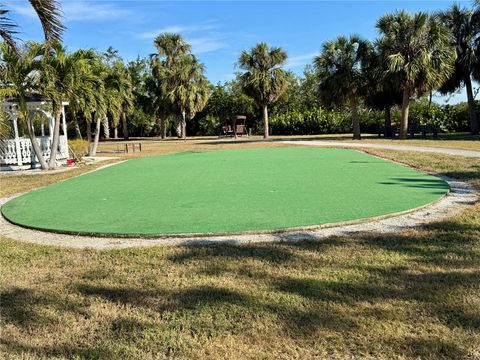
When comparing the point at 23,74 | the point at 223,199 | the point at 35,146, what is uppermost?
the point at 23,74

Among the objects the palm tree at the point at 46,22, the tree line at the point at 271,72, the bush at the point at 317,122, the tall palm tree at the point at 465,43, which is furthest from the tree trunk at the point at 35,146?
the bush at the point at 317,122

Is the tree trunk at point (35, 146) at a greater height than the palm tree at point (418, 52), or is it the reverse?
the palm tree at point (418, 52)

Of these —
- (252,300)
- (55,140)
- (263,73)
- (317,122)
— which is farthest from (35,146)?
(317,122)

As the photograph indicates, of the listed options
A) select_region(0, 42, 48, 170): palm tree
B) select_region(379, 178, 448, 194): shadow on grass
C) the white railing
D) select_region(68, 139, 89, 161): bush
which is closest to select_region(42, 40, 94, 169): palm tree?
select_region(0, 42, 48, 170): palm tree

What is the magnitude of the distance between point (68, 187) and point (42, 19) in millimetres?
4879

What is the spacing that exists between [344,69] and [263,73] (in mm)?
5937

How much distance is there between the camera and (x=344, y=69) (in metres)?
28.4

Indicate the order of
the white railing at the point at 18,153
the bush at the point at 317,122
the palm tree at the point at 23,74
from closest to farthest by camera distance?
1. the palm tree at the point at 23,74
2. the white railing at the point at 18,153
3. the bush at the point at 317,122

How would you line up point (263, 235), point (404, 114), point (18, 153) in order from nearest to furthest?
point (263, 235)
point (18, 153)
point (404, 114)

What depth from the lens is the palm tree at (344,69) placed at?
28.3 m

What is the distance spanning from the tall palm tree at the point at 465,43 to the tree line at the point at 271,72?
0.06 m

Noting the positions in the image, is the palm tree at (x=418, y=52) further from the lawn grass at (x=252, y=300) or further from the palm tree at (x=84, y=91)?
the lawn grass at (x=252, y=300)

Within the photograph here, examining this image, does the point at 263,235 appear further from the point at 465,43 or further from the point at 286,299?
the point at 465,43

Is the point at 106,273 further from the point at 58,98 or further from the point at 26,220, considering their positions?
the point at 58,98
